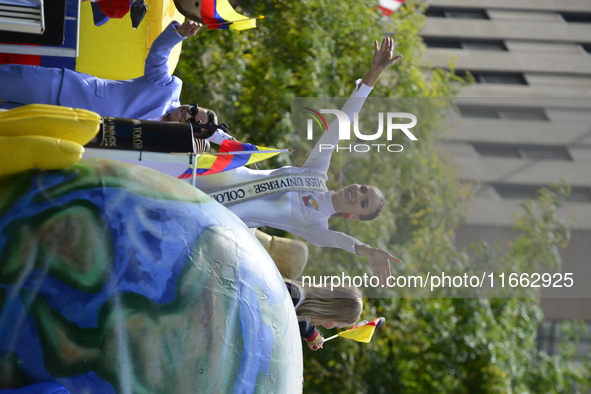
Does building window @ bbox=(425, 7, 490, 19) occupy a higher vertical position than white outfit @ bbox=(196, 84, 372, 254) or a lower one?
lower

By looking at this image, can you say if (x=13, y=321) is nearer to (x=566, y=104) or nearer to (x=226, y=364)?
(x=226, y=364)

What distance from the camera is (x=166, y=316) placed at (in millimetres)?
1611

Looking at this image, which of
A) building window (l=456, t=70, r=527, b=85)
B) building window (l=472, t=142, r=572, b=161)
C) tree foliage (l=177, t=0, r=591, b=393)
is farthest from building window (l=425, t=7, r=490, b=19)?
building window (l=472, t=142, r=572, b=161)

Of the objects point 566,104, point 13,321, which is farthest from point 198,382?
point 566,104

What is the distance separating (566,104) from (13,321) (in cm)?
279

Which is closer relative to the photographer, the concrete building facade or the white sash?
the white sash

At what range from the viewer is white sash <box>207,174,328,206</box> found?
3252 mm

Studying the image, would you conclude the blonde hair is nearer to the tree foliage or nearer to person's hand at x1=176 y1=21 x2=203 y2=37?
person's hand at x1=176 y1=21 x2=203 y2=37

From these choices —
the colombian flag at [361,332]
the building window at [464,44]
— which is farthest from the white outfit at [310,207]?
the building window at [464,44]

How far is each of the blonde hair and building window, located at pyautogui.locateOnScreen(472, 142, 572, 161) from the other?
1.01 meters

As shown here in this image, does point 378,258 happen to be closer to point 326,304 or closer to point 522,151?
point 326,304

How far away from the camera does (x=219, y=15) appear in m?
3.72

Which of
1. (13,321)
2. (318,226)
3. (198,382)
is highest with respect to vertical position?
(13,321)

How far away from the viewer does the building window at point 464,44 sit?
19.5 metres
